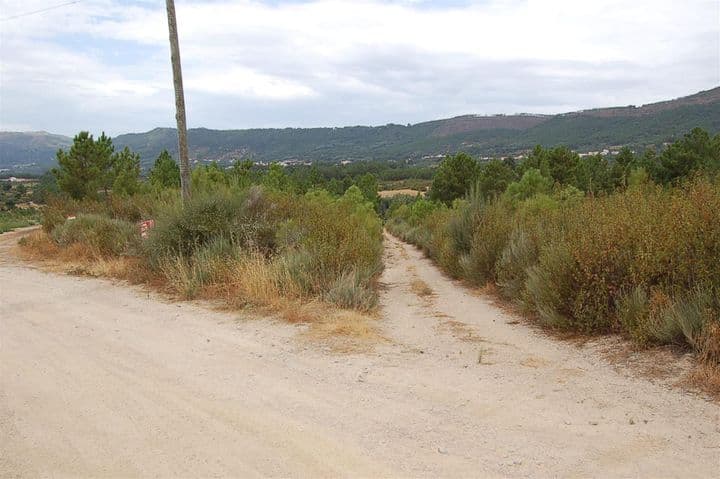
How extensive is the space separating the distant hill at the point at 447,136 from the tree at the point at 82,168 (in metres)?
54.6

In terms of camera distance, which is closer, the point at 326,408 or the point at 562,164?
the point at 326,408

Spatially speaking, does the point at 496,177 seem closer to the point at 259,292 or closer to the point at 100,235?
the point at 100,235

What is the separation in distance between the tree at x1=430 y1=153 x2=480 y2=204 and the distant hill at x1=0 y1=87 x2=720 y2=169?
1325 inches

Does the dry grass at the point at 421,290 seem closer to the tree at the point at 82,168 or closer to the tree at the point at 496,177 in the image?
the tree at the point at 82,168

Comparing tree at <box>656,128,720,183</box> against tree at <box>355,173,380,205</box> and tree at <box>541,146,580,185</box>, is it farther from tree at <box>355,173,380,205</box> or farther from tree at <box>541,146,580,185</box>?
tree at <box>355,173,380,205</box>

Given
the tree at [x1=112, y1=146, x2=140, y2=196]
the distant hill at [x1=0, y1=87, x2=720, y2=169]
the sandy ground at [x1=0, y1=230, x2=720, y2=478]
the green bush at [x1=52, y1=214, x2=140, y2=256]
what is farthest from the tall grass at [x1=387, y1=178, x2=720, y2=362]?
the distant hill at [x1=0, y1=87, x2=720, y2=169]

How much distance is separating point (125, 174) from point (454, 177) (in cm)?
3001

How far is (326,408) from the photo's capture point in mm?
4676

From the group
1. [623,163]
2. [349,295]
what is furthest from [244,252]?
[623,163]

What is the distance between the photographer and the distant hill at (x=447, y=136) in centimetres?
8502

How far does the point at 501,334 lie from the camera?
7.47 metres

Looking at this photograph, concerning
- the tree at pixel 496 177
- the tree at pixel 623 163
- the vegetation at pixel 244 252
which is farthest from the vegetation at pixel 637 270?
the tree at pixel 496 177

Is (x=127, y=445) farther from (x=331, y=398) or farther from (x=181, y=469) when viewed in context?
(x=331, y=398)

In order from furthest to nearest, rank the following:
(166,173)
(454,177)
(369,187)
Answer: (369,187) → (454,177) → (166,173)
